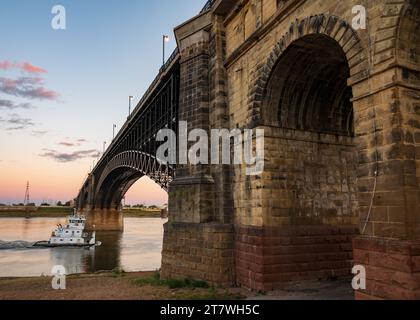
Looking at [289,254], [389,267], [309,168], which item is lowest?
[289,254]

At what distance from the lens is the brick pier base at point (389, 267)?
260 inches

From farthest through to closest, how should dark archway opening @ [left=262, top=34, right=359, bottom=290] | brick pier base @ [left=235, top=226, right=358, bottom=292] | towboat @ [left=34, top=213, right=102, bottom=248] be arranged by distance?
towboat @ [left=34, top=213, right=102, bottom=248] → dark archway opening @ [left=262, top=34, right=359, bottom=290] → brick pier base @ [left=235, top=226, right=358, bottom=292]

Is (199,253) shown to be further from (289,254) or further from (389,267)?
(389,267)

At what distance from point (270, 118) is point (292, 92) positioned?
118 centimetres

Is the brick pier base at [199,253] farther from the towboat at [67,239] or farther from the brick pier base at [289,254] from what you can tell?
the towboat at [67,239]

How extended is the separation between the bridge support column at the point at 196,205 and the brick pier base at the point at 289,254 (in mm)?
802

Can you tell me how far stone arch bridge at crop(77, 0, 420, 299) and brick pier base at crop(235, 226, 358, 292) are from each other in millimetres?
41

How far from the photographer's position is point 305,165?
515 inches
